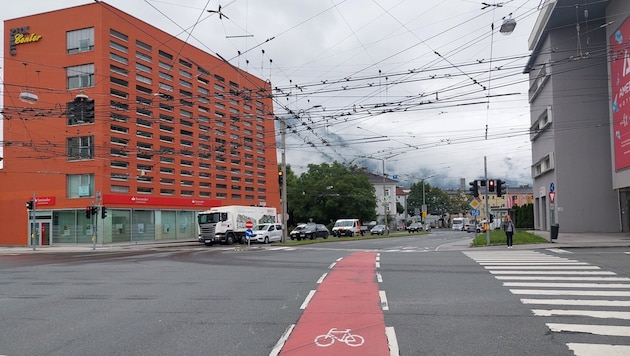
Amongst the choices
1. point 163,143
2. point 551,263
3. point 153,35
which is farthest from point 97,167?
point 551,263

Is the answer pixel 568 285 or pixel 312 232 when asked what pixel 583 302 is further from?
pixel 312 232

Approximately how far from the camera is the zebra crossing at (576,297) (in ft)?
22.3

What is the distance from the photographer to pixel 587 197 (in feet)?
123

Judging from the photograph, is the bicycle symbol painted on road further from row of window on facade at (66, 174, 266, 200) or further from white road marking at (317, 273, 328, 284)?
row of window on facade at (66, 174, 266, 200)

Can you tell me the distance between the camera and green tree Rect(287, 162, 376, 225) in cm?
7656

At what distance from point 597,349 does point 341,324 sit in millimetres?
3393

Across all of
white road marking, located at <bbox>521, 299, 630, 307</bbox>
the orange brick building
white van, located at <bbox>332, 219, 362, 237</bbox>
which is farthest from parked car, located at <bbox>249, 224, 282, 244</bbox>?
white road marking, located at <bbox>521, 299, 630, 307</bbox>

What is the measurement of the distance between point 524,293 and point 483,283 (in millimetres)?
1606

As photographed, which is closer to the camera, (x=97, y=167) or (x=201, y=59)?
(x=97, y=167)

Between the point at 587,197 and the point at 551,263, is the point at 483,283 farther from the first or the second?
the point at 587,197

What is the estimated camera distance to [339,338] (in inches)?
267

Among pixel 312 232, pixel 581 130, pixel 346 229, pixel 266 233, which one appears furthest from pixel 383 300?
pixel 346 229

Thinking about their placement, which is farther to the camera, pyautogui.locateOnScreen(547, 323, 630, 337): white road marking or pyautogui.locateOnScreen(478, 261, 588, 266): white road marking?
pyautogui.locateOnScreen(478, 261, 588, 266): white road marking

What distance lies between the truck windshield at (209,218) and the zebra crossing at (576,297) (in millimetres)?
27275
